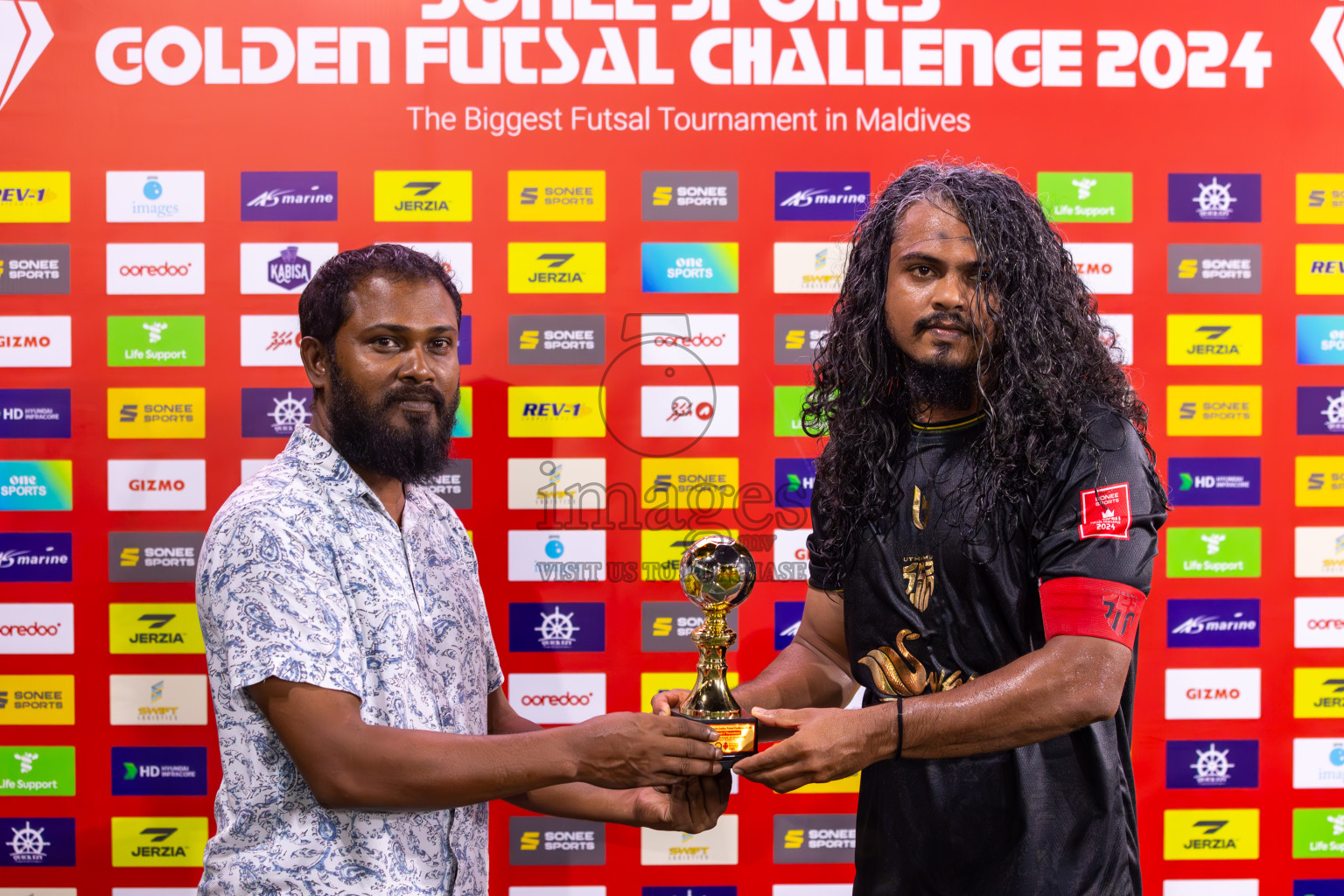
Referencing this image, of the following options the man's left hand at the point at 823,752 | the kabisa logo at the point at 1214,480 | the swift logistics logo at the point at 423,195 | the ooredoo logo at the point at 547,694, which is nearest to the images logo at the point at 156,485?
the swift logistics logo at the point at 423,195

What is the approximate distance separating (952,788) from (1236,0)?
266 cm

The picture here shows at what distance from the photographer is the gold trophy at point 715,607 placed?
1.73 metres

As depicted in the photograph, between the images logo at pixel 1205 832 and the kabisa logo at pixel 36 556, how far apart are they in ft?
11.8

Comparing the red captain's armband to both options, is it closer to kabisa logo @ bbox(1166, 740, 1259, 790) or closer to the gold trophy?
the gold trophy

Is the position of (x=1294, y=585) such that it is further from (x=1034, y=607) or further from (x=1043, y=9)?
(x=1043, y=9)

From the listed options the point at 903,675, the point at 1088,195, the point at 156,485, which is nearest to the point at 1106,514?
the point at 903,675

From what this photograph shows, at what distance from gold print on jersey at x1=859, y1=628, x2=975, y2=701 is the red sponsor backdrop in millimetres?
1062

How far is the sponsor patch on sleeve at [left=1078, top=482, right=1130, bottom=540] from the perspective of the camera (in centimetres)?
160

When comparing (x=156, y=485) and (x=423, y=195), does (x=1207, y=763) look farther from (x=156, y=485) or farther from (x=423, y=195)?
(x=156, y=485)

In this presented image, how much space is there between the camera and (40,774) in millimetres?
2893

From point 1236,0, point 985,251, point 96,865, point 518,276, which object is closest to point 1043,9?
point 1236,0

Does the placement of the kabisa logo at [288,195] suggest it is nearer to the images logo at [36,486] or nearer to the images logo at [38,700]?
the images logo at [36,486]

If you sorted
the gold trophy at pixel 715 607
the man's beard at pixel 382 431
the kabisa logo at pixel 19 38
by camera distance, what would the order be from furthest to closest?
the kabisa logo at pixel 19 38
the man's beard at pixel 382 431
the gold trophy at pixel 715 607

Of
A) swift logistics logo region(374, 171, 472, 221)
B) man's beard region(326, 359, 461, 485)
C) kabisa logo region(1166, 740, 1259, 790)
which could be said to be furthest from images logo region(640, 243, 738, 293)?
kabisa logo region(1166, 740, 1259, 790)
